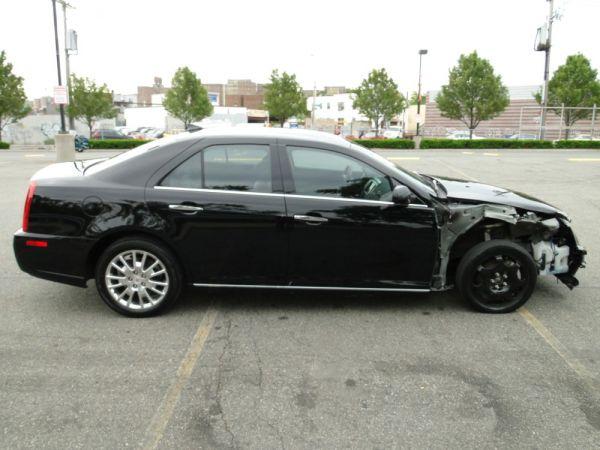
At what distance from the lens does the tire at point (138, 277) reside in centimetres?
434

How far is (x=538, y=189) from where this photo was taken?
12.4m

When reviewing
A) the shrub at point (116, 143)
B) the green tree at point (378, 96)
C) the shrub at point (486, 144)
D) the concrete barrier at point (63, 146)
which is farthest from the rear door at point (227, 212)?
the green tree at point (378, 96)

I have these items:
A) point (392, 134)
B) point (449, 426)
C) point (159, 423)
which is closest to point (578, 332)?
point (449, 426)

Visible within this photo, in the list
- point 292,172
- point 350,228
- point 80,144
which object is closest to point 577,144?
point 80,144

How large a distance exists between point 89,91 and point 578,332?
40.2m

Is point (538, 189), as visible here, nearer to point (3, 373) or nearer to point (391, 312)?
point (391, 312)

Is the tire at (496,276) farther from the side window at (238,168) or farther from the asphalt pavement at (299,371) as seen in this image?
the side window at (238,168)

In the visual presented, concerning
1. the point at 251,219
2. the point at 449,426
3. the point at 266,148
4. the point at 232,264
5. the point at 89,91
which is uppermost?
the point at 89,91

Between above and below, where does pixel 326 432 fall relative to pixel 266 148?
below

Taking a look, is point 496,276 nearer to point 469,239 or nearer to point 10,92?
point 469,239

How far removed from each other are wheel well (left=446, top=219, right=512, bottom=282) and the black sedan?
0.68 ft

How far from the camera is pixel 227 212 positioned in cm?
430

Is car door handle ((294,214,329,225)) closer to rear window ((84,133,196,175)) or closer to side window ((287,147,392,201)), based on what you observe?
side window ((287,147,392,201))

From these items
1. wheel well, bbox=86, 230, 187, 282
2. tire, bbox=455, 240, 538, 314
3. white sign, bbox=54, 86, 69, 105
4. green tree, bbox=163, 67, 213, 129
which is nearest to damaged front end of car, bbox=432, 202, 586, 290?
tire, bbox=455, 240, 538, 314
